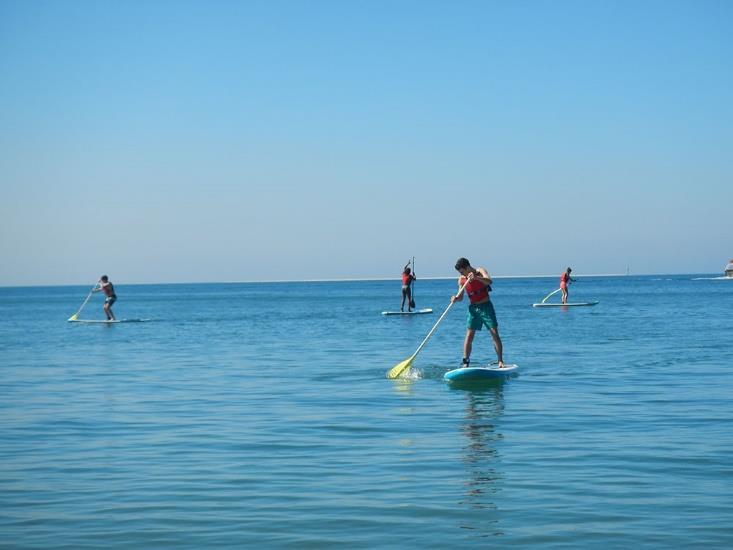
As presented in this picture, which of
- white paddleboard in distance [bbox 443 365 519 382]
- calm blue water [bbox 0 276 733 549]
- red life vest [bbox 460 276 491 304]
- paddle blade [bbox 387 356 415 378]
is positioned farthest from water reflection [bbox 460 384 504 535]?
paddle blade [bbox 387 356 415 378]

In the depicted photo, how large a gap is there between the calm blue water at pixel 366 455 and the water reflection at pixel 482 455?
3cm

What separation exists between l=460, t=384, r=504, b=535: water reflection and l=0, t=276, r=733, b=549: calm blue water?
0.03 metres

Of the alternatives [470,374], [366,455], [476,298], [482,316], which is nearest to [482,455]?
[366,455]

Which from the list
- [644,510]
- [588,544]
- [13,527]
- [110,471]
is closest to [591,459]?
[644,510]

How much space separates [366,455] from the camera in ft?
34.1

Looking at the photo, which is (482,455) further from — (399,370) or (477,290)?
(399,370)

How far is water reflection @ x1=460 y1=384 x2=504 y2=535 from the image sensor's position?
315 inches

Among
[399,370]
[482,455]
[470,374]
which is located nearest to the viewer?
[482,455]

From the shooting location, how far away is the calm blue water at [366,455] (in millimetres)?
7535

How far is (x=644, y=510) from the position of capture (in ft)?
25.8

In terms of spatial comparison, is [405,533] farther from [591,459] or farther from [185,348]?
[185,348]

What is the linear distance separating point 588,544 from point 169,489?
3799 mm

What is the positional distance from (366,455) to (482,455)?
3.91 ft

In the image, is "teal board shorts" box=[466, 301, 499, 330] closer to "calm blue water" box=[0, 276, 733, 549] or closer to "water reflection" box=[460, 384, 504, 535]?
"calm blue water" box=[0, 276, 733, 549]
